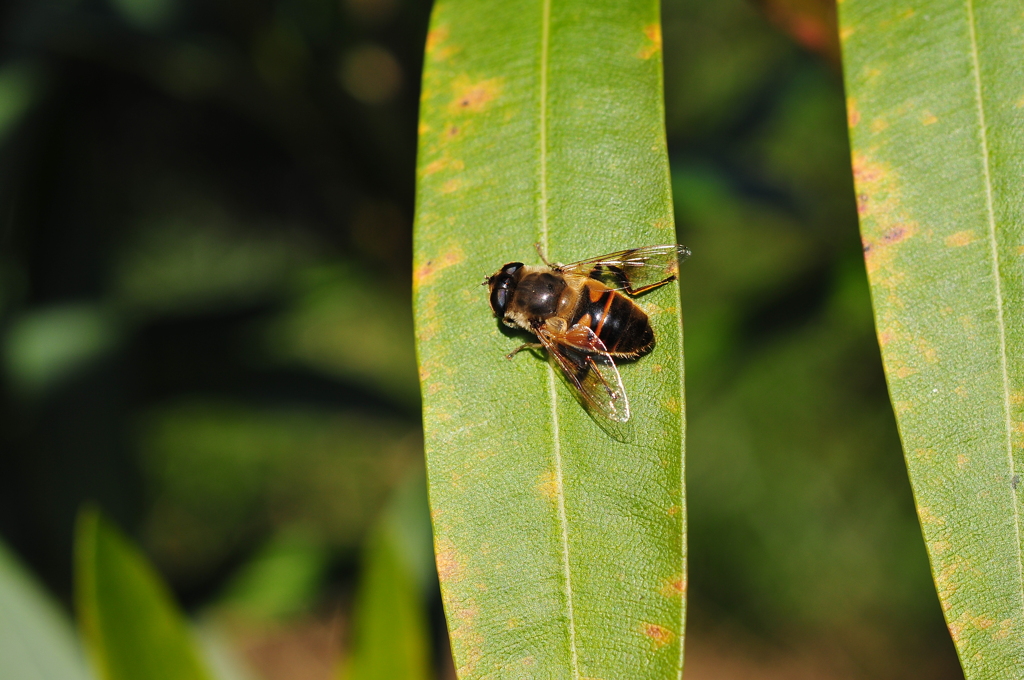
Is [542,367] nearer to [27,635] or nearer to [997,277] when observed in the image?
[997,277]

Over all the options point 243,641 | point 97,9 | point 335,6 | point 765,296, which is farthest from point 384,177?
point 243,641

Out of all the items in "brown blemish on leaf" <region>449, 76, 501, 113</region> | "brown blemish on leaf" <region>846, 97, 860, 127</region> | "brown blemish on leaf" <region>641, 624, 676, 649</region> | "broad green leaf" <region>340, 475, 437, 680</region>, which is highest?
"brown blemish on leaf" <region>846, 97, 860, 127</region>

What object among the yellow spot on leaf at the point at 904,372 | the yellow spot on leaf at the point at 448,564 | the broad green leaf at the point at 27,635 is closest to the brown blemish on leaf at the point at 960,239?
the yellow spot on leaf at the point at 904,372

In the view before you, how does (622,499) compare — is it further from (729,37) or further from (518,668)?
(729,37)

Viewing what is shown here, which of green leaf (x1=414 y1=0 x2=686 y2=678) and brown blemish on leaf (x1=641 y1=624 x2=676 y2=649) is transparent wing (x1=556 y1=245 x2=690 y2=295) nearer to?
green leaf (x1=414 y1=0 x2=686 y2=678)

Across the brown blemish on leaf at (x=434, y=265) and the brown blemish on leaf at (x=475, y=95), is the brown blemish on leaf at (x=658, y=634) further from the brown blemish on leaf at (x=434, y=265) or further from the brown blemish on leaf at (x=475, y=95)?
the brown blemish on leaf at (x=475, y=95)

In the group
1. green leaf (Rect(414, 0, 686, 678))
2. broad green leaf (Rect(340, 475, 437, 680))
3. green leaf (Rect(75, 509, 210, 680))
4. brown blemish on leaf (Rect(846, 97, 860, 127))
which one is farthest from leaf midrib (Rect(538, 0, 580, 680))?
green leaf (Rect(75, 509, 210, 680))

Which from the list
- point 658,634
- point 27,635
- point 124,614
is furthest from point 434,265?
point 27,635
